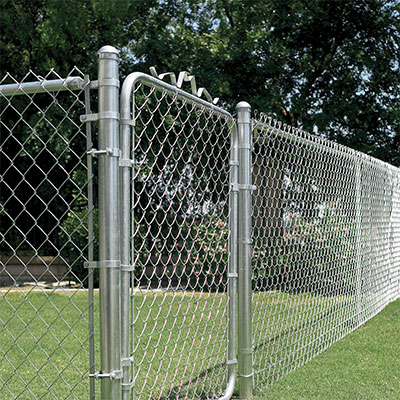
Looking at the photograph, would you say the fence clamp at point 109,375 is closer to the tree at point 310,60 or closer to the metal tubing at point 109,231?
the metal tubing at point 109,231

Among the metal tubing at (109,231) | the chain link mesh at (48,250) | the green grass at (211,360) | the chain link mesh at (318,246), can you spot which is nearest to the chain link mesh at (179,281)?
the green grass at (211,360)

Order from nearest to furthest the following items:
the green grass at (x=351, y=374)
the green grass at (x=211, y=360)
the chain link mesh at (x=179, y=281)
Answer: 1. the chain link mesh at (x=179, y=281)
2. the green grass at (x=211, y=360)
3. the green grass at (x=351, y=374)

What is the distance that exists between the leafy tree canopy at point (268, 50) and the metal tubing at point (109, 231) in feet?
28.8

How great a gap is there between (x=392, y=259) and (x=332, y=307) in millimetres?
2858

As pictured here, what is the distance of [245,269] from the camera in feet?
11.8

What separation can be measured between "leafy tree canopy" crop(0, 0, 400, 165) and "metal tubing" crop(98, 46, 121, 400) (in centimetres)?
878

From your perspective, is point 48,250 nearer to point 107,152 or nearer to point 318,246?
point 318,246

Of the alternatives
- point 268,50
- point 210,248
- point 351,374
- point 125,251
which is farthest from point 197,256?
point 268,50

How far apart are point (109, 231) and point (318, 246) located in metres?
3.75

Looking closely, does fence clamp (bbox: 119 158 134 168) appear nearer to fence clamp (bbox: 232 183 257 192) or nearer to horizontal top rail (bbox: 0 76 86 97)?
horizontal top rail (bbox: 0 76 86 97)

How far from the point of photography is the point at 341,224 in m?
5.96

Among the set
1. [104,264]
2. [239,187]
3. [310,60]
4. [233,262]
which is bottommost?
[233,262]

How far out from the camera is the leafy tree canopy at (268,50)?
438 inches

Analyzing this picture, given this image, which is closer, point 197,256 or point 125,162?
point 125,162
